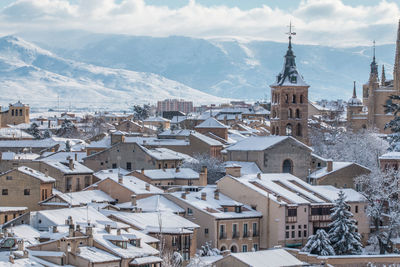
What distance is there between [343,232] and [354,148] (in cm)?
4634

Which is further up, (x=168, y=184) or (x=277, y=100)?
(x=277, y=100)

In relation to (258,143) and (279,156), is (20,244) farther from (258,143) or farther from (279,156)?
(258,143)

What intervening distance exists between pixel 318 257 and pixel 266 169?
32.6 m

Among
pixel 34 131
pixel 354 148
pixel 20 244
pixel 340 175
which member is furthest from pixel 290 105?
pixel 20 244

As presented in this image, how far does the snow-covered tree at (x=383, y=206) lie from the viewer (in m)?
85.7

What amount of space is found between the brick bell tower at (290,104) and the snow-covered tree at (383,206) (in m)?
24.9

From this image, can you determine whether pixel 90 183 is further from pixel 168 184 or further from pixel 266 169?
pixel 266 169

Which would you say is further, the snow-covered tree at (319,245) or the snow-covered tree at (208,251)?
the snow-covered tree at (319,245)

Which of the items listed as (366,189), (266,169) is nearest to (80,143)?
(266,169)

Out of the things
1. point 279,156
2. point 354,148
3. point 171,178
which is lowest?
point 171,178

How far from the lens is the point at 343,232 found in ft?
265

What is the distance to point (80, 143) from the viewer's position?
14238 cm

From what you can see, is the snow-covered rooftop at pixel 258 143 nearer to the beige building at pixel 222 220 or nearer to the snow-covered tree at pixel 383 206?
the snow-covered tree at pixel 383 206

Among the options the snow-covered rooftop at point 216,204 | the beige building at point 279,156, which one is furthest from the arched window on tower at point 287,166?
the snow-covered rooftop at point 216,204
